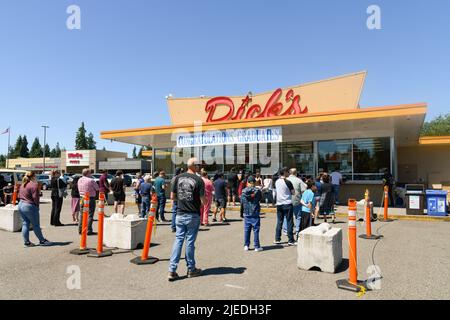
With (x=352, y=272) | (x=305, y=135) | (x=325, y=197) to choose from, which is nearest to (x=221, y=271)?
(x=352, y=272)

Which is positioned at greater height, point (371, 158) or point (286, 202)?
point (371, 158)

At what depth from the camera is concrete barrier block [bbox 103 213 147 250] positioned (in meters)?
7.10

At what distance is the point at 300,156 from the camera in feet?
58.2

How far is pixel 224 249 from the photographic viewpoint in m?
7.14

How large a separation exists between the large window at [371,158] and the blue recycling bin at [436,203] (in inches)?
138

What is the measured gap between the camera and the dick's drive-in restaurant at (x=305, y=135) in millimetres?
14859

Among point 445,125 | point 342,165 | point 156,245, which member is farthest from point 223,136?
point 445,125

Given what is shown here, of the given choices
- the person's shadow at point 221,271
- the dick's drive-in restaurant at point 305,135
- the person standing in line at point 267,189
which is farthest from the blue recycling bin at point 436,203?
the person's shadow at point 221,271

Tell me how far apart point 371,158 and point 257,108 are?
6942mm

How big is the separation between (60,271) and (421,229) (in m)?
9.88

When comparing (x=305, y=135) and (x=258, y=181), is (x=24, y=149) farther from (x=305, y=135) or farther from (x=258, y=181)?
(x=258, y=181)

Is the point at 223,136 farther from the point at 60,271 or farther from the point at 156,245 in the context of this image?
the point at 60,271

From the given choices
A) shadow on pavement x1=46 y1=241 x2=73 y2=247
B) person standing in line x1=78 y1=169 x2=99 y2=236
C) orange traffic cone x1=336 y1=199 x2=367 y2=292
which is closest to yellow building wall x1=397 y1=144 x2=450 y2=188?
orange traffic cone x1=336 y1=199 x2=367 y2=292
